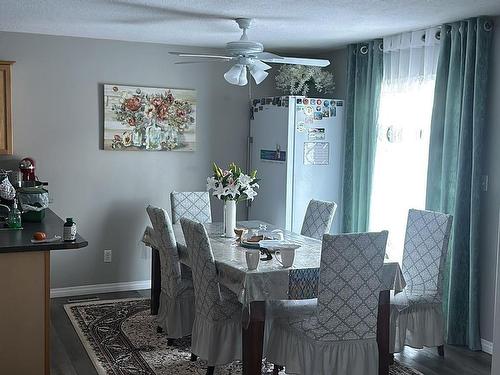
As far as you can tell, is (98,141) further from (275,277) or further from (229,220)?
(275,277)

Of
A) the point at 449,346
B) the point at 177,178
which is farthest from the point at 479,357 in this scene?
the point at 177,178

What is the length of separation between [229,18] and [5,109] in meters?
2.14

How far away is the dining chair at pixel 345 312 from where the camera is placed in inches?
137

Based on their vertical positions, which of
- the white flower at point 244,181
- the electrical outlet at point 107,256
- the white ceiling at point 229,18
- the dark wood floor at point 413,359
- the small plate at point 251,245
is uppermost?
the white ceiling at point 229,18

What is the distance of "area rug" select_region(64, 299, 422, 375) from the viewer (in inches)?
163

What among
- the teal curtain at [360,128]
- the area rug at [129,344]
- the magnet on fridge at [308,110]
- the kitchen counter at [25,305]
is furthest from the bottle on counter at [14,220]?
the teal curtain at [360,128]

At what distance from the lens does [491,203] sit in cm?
459

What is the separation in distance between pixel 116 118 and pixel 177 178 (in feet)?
2.78

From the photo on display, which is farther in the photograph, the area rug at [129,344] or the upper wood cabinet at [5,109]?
the upper wood cabinet at [5,109]

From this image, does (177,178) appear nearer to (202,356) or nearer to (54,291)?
(54,291)

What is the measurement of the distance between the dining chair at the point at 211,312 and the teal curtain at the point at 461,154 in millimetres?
1791

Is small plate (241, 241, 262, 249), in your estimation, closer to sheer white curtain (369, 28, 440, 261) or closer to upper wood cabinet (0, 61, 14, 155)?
sheer white curtain (369, 28, 440, 261)

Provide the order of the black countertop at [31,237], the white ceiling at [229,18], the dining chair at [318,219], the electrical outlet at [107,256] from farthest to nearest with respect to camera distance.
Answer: the electrical outlet at [107,256] < the dining chair at [318,219] < the white ceiling at [229,18] < the black countertop at [31,237]

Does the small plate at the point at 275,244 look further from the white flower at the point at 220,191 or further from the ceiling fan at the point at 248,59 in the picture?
the ceiling fan at the point at 248,59
